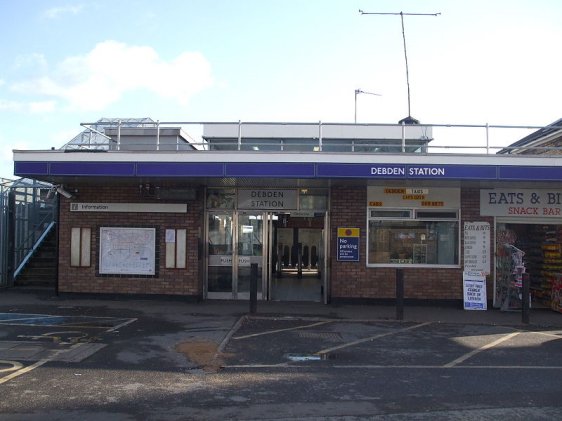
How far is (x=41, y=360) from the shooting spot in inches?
311

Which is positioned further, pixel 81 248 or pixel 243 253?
pixel 243 253

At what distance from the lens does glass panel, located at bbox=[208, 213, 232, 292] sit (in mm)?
14391

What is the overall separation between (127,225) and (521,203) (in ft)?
32.9

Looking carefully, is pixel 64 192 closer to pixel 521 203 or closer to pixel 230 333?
pixel 230 333

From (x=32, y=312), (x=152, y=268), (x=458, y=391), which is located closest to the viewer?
(x=458, y=391)

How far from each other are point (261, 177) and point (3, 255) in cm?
902

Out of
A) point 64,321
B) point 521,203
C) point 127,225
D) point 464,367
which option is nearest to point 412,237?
point 521,203

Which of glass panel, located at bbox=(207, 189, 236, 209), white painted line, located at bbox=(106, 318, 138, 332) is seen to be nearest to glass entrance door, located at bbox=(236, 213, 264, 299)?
glass panel, located at bbox=(207, 189, 236, 209)

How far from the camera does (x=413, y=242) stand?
14141 mm

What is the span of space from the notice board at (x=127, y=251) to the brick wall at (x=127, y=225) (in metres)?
0.13

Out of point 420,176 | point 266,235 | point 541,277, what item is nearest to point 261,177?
point 266,235

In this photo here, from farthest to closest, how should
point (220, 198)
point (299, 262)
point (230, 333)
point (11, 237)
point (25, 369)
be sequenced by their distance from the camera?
point (11, 237), point (299, 262), point (220, 198), point (230, 333), point (25, 369)

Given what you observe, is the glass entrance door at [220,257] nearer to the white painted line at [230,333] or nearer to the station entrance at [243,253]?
the station entrance at [243,253]

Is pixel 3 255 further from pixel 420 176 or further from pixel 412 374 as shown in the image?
pixel 412 374
